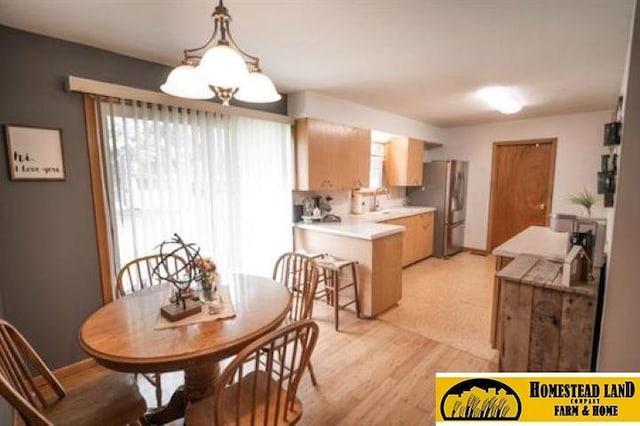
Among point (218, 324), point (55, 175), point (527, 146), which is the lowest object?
point (218, 324)

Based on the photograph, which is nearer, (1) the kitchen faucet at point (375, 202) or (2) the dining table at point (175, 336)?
(2) the dining table at point (175, 336)

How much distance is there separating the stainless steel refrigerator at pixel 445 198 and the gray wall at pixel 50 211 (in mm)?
4422

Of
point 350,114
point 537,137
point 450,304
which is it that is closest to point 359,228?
point 450,304

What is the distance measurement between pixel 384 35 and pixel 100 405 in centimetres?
247

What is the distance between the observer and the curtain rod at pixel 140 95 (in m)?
1.96

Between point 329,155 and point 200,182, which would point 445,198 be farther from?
point 200,182

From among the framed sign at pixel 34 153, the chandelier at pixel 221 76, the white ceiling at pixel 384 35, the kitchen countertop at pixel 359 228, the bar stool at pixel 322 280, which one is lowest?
the bar stool at pixel 322 280

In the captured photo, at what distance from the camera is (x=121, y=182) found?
2221 millimetres

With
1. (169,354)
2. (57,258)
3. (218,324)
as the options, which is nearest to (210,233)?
Answer: (57,258)

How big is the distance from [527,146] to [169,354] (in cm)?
562

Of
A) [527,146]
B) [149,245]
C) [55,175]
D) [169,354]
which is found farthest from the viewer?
[527,146]

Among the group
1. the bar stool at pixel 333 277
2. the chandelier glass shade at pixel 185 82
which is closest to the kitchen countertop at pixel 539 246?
the bar stool at pixel 333 277

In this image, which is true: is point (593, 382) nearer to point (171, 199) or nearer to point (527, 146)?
point (171, 199)

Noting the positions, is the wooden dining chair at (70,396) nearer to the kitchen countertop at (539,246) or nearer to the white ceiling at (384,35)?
the white ceiling at (384,35)
